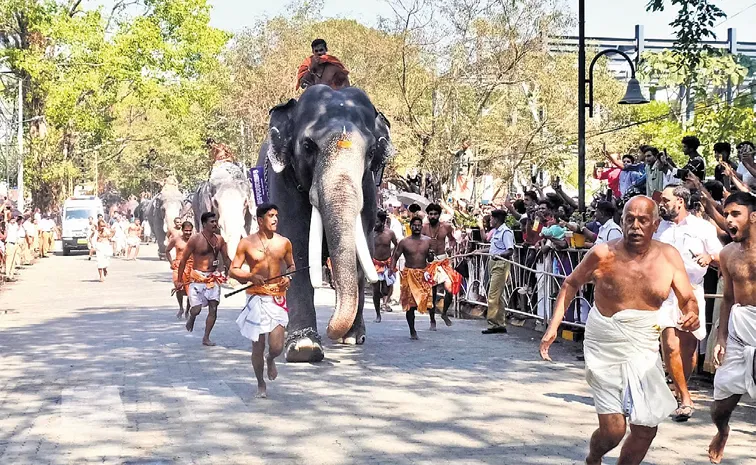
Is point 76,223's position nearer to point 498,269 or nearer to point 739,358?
point 498,269

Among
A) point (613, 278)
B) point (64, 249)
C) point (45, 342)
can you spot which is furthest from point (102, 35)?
point (613, 278)

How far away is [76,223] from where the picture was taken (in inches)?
1829

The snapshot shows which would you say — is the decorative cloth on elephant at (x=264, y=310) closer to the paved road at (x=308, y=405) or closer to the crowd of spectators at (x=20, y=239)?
the paved road at (x=308, y=405)

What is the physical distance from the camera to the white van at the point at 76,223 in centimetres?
4641

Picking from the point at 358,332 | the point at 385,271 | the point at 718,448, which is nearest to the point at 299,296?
the point at 358,332

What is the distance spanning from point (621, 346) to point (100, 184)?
81.8 m

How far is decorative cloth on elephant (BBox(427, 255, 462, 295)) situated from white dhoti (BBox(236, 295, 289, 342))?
551cm

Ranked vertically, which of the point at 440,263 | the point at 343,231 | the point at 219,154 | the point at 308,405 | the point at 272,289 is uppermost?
the point at 219,154

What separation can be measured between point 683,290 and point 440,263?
30.8ft

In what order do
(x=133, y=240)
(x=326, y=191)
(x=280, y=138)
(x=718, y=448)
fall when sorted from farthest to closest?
(x=133, y=240), (x=280, y=138), (x=326, y=191), (x=718, y=448)

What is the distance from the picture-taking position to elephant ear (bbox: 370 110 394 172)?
43.4 ft

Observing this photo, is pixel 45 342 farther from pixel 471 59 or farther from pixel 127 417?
pixel 471 59

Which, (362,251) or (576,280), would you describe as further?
(362,251)

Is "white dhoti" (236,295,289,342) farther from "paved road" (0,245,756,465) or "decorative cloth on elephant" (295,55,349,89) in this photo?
"decorative cloth on elephant" (295,55,349,89)
